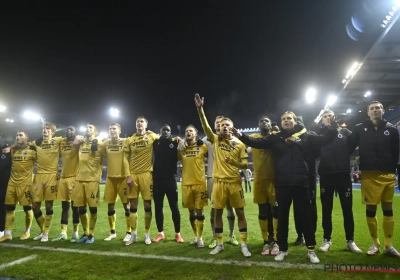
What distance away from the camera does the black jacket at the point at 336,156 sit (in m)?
5.26

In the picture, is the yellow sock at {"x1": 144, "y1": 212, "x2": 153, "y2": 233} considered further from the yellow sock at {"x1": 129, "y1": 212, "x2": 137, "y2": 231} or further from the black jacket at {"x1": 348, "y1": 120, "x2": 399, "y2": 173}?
the black jacket at {"x1": 348, "y1": 120, "x2": 399, "y2": 173}

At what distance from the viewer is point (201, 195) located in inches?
230

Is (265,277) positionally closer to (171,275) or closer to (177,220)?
(171,275)

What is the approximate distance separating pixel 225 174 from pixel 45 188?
4.25 meters

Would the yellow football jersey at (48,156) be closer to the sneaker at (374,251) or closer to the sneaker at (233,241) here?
the sneaker at (233,241)

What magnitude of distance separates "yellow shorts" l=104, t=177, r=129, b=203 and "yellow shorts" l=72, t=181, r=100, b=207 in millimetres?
242

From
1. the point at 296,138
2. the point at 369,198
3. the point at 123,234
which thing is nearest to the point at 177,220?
the point at 123,234

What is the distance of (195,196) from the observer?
19.4 ft

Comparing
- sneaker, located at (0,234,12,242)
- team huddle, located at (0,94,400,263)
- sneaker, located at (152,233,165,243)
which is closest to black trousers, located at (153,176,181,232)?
team huddle, located at (0,94,400,263)

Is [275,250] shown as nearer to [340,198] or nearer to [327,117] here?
[340,198]

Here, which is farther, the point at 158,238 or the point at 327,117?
the point at 158,238

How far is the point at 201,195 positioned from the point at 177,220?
85cm

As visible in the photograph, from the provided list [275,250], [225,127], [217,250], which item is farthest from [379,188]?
[217,250]

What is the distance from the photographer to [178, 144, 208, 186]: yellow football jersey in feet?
19.5
